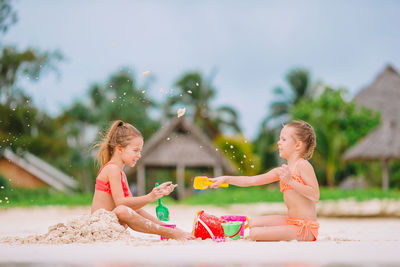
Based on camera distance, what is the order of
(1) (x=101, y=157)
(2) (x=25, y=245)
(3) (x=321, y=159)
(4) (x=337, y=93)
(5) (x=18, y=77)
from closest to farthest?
(2) (x=25, y=245)
(1) (x=101, y=157)
(5) (x=18, y=77)
(3) (x=321, y=159)
(4) (x=337, y=93)

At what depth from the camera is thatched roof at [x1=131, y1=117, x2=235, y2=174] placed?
2142 centimetres

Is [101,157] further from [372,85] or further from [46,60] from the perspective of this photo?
[372,85]

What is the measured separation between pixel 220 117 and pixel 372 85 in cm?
1012

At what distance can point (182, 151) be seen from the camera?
2170cm

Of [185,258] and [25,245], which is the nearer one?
[185,258]

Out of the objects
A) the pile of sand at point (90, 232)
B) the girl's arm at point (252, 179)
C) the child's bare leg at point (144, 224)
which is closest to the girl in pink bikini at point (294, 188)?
the girl's arm at point (252, 179)

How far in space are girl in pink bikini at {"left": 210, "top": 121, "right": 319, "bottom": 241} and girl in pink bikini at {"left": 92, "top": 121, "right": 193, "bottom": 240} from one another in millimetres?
676

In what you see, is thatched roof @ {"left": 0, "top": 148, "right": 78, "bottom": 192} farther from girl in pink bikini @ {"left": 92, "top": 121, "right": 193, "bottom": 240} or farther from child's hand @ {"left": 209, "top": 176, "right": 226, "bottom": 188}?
child's hand @ {"left": 209, "top": 176, "right": 226, "bottom": 188}

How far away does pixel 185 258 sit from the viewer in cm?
368

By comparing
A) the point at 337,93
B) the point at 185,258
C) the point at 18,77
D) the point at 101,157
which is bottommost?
the point at 185,258

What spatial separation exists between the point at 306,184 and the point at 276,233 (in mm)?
551

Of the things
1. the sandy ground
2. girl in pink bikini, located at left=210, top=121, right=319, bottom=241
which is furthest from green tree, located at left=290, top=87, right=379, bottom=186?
the sandy ground

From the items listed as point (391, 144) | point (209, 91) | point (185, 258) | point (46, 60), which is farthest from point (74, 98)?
point (185, 258)

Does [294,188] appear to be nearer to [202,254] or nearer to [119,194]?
[202,254]
